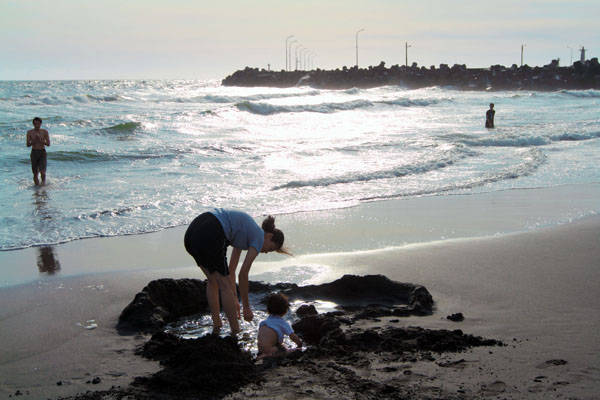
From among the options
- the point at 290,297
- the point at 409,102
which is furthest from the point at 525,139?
the point at 409,102

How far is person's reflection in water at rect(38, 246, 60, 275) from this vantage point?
6.60m

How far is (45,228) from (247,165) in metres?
6.84

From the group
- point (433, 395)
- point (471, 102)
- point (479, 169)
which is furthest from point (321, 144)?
point (471, 102)

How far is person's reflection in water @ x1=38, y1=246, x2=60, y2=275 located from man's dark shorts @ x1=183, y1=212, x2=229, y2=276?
9.07 feet

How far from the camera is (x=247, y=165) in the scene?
14.9 m

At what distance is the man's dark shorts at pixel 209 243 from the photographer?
446cm

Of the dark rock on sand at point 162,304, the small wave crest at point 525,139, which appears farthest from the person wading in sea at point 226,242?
the small wave crest at point 525,139

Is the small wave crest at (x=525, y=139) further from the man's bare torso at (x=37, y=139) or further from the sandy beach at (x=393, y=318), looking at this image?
the man's bare torso at (x=37, y=139)

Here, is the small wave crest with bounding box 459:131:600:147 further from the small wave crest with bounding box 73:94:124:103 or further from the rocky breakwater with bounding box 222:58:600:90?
the rocky breakwater with bounding box 222:58:600:90

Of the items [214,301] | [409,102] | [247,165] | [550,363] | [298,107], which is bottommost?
[550,363]

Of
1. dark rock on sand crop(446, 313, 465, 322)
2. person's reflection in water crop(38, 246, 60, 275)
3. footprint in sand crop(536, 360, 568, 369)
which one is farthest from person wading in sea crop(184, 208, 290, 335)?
person's reflection in water crop(38, 246, 60, 275)

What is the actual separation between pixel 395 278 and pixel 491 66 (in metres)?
81.6

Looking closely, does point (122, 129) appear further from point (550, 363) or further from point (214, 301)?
point (550, 363)

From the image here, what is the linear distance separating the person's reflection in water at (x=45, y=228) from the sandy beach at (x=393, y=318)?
0.38 feet
